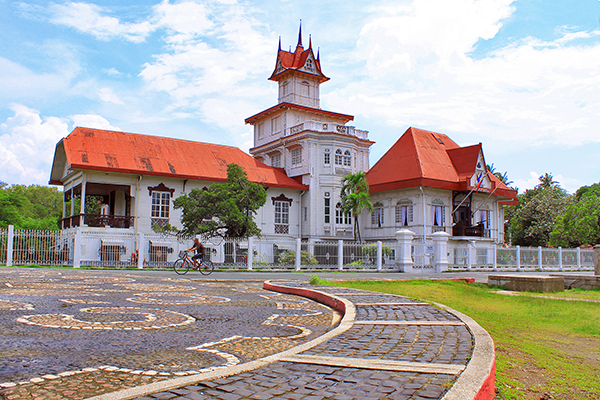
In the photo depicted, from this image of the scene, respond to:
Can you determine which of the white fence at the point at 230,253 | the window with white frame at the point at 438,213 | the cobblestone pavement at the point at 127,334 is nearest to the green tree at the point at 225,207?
the white fence at the point at 230,253

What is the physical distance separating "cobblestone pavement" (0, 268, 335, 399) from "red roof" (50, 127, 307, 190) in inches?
778

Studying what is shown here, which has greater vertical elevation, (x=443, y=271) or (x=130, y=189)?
(x=130, y=189)

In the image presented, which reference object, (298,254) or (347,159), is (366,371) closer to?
(298,254)

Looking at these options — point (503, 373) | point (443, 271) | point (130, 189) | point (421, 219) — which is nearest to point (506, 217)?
point (421, 219)

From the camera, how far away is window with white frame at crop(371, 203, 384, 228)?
36844 mm

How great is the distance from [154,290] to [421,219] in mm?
25871

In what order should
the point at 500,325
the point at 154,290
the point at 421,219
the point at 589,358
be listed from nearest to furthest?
the point at 589,358 → the point at 500,325 → the point at 154,290 → the point at 421,219

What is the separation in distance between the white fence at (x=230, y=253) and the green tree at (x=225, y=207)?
987 mm

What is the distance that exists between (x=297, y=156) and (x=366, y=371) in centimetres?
3355

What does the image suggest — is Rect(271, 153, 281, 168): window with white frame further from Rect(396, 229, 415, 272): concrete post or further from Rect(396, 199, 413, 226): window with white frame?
Rect(396, 229, 415, 272): concrete post

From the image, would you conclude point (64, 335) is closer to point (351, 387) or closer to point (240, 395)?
point (240, 395)

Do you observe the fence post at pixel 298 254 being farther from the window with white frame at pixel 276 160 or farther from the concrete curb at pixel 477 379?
the concrete curb at pixel 477 379

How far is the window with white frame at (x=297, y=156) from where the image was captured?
3669 cm

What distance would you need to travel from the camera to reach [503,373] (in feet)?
14.9
